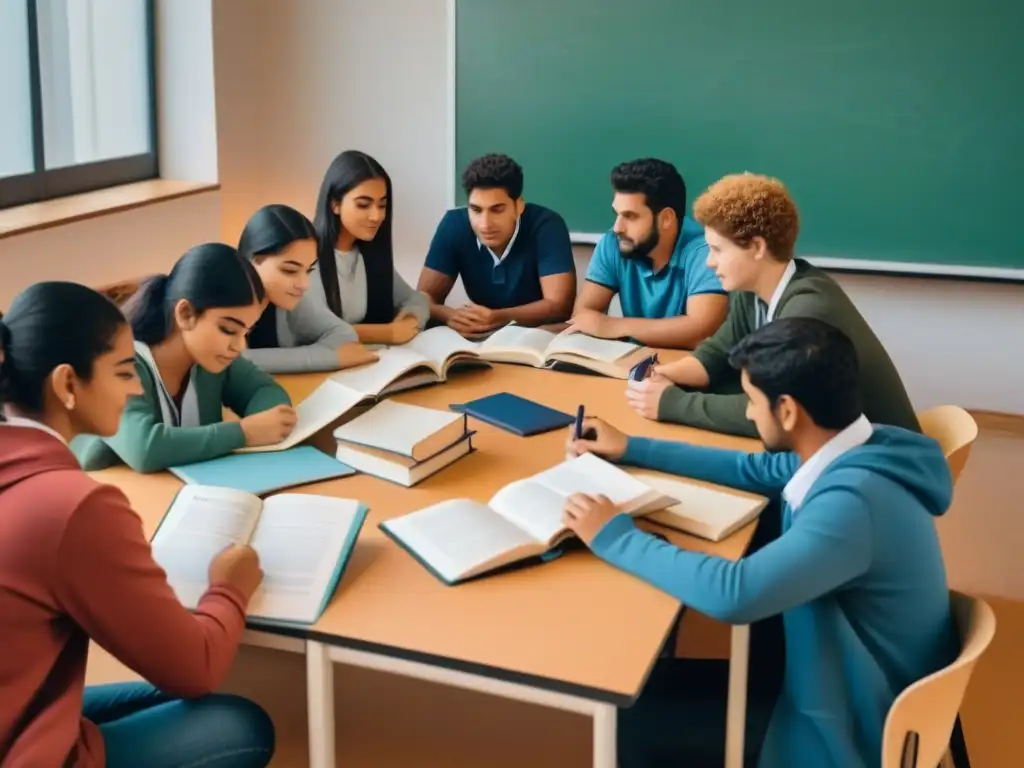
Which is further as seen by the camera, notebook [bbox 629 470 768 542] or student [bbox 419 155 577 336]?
student [bbox 419 155 577 336]

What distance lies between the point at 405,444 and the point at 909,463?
815 mm

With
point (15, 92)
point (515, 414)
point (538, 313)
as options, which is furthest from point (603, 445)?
point (15, 92)

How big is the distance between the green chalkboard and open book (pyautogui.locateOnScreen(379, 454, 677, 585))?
72.5 inches

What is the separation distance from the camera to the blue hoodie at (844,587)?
1.44 meters

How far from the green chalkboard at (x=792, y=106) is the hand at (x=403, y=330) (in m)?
1.02

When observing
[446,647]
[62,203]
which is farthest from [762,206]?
[62,203]

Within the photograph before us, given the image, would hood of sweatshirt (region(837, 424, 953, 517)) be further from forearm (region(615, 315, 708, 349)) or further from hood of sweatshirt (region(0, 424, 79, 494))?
forearm (region(615, 315, 708, 349))

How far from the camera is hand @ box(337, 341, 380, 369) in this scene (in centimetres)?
255

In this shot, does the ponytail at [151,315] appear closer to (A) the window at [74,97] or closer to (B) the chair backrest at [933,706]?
(B) the chair backrest at [933,706]

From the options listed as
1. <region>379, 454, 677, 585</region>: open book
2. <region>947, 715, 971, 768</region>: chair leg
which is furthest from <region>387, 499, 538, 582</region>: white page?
<region>947, 715, 971, 768</region>: chair leg

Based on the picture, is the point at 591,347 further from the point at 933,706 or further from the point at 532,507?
the point at 933,706

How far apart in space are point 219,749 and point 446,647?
358 mm

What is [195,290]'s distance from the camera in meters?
1.97

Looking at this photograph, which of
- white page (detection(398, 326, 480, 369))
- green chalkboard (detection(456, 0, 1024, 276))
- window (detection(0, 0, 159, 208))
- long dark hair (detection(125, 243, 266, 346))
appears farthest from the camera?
window (detection(0, 0, 159, 208))
